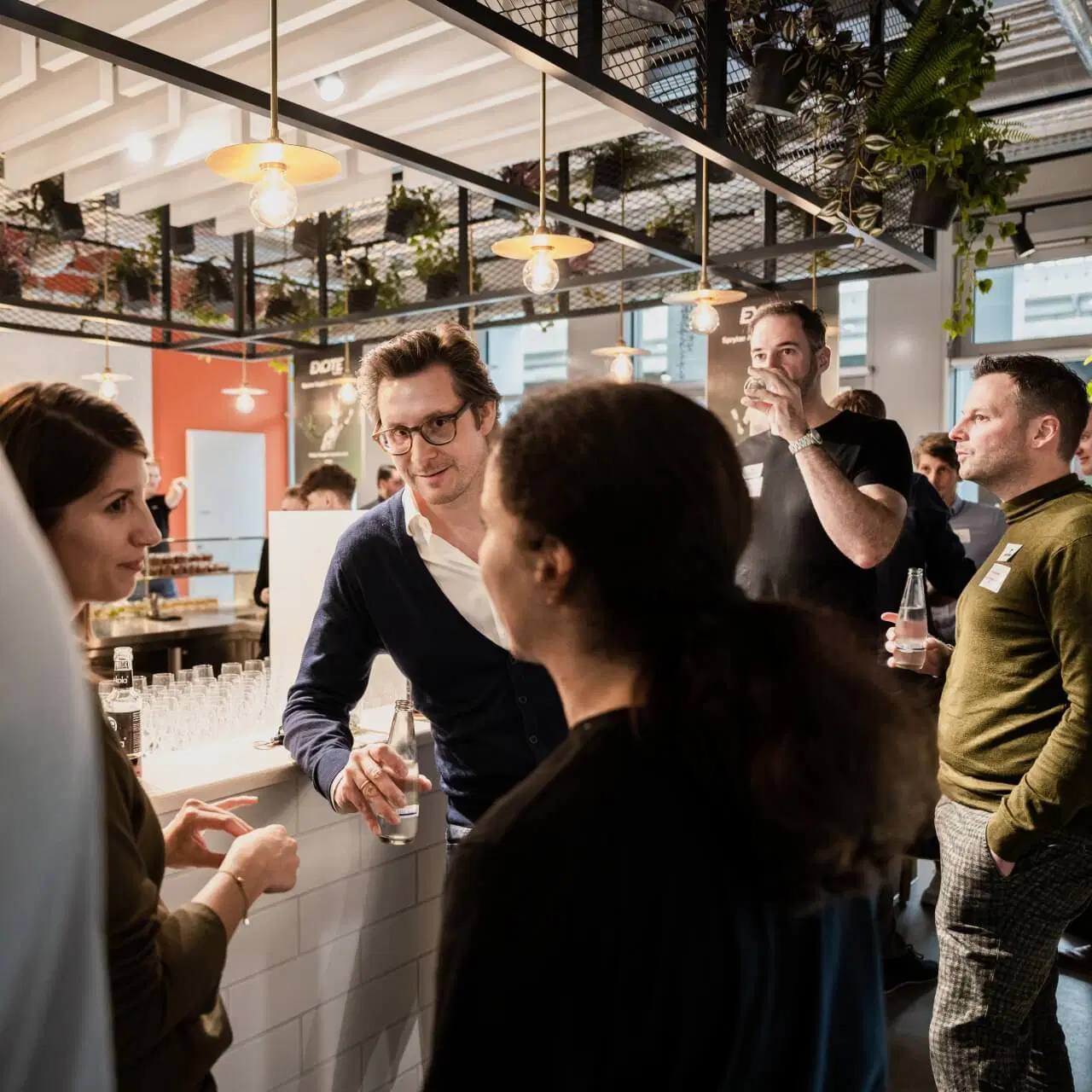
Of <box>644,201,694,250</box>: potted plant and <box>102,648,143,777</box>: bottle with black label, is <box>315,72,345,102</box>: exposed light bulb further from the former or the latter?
<box>102,648,143,777</box>: bottle with black label

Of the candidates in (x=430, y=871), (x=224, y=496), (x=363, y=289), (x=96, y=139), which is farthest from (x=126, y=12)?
(x=224, y=496)

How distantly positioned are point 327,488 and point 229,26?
2329 millimetres

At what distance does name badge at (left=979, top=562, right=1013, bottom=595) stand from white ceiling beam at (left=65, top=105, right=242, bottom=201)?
4429 mm

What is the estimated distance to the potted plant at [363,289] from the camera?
759 cm

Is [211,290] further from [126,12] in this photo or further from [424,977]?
[424,977]

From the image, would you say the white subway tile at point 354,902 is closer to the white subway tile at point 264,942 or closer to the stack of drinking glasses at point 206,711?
the white subway tile at point 264,942

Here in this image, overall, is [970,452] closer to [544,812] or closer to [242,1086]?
[544,812]

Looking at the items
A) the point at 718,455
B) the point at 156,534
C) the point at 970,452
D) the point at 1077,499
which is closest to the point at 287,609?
the point at 156,534

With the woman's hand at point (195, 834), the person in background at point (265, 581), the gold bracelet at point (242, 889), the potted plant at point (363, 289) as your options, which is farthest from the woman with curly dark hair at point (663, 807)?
the potted plant at point (363, 289)

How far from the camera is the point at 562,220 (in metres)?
5.28

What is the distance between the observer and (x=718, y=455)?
2.76 feet

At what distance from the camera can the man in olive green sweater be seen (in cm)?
212

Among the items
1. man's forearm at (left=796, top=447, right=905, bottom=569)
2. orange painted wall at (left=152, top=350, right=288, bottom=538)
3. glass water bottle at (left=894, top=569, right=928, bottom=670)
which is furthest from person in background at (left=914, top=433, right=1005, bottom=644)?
orange painted wall at (left=152, top=350, right=288, bottom=538)

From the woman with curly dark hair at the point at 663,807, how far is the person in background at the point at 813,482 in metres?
1.90
